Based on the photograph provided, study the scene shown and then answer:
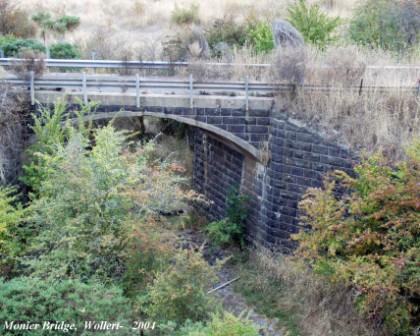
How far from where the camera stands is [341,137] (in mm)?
14086

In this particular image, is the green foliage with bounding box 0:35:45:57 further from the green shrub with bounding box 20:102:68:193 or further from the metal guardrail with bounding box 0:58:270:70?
the green shrub with bounding box 20:102:68:193

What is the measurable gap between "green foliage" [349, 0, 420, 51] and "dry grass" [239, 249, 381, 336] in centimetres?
961

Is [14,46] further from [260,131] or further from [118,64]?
[260,131]

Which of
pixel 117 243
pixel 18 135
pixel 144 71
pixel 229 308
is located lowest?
pixel 229 308

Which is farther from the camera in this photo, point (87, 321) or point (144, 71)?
point (144, 71)

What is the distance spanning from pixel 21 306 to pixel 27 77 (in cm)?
672

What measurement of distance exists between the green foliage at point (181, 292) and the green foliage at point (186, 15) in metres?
20.4

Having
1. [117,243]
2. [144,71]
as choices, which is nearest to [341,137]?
[117,243]

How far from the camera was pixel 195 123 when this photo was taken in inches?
608

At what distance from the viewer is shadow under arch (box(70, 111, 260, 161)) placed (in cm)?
1516

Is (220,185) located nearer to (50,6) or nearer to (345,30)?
(345,30)

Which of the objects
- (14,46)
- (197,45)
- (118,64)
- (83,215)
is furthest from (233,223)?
(14,46)

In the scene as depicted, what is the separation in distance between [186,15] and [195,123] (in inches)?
625

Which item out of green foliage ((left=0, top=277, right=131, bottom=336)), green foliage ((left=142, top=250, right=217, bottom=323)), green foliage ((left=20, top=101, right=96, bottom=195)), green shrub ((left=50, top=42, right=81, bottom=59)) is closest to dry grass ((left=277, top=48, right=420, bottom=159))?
green foliage ((left=142, top=250, right=217, bottom=323))
